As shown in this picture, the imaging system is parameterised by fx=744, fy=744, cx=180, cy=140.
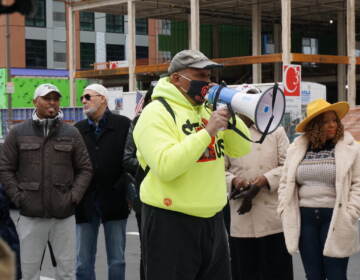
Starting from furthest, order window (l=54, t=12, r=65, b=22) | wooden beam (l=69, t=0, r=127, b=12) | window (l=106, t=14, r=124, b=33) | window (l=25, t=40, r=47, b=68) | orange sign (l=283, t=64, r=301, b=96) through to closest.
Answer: window (l=106, t=14, r=124, b=33), window (l=54, t=12, r=65, b=22), window (l=25, t=40, r=47, b=68), wooden beam (l=69, t=0, r=127, b=12), orange sign (l=283, t=64, r=301, b=96)

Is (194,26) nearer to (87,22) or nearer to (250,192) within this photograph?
(87,22)

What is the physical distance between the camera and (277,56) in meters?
39.2

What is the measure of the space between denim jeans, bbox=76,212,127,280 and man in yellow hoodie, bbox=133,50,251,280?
252 centimetres

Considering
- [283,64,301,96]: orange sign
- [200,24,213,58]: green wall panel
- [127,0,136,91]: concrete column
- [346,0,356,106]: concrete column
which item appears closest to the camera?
[283,64,301,96]: orange sign

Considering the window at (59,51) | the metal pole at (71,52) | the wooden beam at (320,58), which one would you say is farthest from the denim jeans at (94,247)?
the window at (59,51)

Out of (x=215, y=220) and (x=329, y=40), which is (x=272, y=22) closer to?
(x=329, y=40)

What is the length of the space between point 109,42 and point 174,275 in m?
61.0

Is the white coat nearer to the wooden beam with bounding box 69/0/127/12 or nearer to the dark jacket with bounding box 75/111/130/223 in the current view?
the dark jacket with bounding box 75/111/130/223

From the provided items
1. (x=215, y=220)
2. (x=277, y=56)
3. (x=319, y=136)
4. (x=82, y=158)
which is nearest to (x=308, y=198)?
(x=319, y=136)

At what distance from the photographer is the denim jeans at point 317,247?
5.56 m

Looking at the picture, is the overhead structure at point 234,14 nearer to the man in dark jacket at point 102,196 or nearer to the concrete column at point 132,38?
the concrete column at point 132,38

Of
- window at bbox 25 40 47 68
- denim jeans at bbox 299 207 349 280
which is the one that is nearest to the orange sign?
denim jeans at bbox 299 207 349 280

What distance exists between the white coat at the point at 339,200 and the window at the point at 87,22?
192 ft

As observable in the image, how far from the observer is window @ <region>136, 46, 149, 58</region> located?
66319 millimetres
